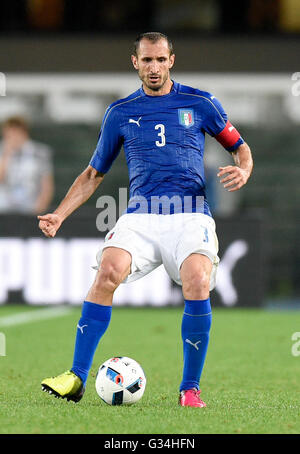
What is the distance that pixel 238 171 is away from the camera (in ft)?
17.9

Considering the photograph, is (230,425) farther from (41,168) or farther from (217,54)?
(217,54)

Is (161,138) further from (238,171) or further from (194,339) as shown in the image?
(194,339)

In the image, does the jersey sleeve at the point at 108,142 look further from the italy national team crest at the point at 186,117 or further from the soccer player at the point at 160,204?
the italy national team crest at the point at 186,117

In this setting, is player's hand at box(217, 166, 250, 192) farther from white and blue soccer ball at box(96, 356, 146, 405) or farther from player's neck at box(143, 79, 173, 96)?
white and blue soccer ball at box(96, 356, 146, 405)

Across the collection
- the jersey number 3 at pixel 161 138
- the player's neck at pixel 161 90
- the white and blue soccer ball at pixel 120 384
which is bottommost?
the white and blue soccer ball at pixel 120 384

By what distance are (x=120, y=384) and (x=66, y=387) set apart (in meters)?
0.29


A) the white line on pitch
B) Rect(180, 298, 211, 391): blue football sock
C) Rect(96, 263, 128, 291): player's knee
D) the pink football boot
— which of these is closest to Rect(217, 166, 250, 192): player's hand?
Rect(180, 298, 211, 391): blue football sock

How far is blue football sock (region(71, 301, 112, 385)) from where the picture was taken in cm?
543

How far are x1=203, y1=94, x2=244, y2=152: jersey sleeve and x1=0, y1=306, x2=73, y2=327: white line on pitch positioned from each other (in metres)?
5.26

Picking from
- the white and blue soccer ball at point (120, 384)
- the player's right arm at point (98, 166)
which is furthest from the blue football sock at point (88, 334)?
the player's right arm at point (98, 166)

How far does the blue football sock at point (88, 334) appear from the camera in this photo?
5.43 metres

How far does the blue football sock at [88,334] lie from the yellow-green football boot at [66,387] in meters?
0.05

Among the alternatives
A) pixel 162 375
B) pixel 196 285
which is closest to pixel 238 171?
pixel 196 285

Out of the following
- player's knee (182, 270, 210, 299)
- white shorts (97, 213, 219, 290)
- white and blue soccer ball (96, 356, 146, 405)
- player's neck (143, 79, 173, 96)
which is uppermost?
player's neck (143, 79, 173, 96)
